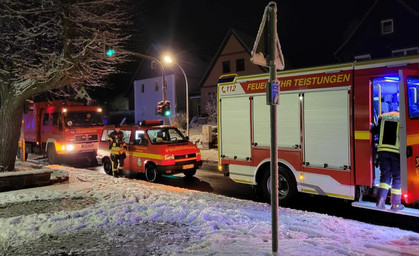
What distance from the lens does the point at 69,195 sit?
847 centimetres

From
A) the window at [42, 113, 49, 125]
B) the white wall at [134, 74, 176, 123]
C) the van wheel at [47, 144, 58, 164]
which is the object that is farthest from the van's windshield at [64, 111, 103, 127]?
the white wall at [134, 74, 176, 123]

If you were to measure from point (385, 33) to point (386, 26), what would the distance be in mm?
613

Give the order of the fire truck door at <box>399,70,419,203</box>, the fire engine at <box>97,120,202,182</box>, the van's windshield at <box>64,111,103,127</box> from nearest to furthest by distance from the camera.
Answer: the fire truck door at <box>399,70,419,203</box>
the fire engine at <box>97,120,202,182</box>
the van's windshield at <box>64,111,103,127</box>

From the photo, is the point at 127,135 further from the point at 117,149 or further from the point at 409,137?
the point at 409,137

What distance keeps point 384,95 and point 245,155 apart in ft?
11.0

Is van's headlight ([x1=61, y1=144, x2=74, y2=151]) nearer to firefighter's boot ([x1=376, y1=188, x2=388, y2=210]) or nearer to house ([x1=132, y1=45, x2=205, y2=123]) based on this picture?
firefighter's boot ([x1=376, y1=188, x2=388, y2=210])

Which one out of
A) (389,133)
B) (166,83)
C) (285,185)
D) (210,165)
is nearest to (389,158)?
(389,133)

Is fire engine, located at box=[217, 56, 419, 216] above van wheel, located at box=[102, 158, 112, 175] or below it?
above

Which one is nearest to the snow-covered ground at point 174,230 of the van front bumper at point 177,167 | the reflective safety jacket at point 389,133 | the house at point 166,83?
the reflective safety jacket at point 389,133

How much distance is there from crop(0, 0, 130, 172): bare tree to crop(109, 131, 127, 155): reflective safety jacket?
222 cm

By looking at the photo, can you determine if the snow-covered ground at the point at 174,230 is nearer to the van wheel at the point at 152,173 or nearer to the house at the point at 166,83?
the van wheel at the point at 152,173

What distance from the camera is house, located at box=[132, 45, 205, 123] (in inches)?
1603

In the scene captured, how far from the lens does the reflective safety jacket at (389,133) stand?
6.09 m

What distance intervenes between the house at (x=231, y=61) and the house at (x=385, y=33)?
27.1 ft
